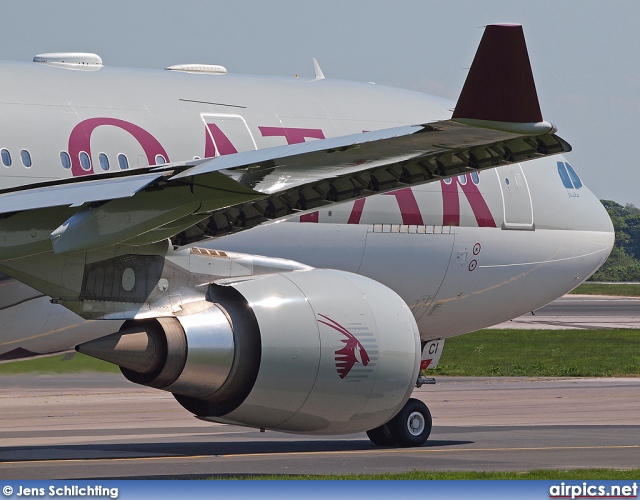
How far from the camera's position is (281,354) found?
1555 centimetres

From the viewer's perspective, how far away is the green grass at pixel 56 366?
23.9 meters

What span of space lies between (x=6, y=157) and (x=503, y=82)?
6.98 metres

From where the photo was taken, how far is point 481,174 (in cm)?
2117

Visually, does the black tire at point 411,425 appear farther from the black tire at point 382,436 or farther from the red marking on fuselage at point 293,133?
the red marking on fuselage at point 293,133

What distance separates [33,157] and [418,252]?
615 centimetres

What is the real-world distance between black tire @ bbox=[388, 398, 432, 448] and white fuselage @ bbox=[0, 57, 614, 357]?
125 centimetres

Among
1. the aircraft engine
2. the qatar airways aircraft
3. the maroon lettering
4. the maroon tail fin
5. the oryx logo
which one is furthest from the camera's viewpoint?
the maroon lettering

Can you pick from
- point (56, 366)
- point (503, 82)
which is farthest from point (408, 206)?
point (503, 82)

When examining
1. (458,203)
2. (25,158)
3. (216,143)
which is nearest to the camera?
(25,158)

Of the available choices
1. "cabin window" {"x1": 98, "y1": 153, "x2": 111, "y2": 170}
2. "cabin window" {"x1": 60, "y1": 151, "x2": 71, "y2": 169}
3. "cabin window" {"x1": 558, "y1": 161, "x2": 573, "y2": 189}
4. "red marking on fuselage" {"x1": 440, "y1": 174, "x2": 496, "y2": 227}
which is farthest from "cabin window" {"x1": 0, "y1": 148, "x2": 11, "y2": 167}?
"cabin window" {"x1": 558, "y1": 161, "x2": 573, "y2": 189}

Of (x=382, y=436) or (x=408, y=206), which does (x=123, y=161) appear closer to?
(x=408, y=206)

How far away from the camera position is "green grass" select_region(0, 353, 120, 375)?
23891 millimetres
